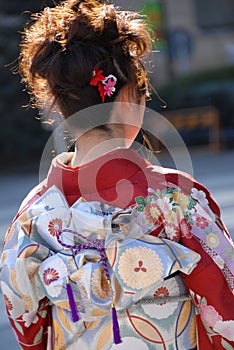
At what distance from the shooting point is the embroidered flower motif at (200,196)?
2182 mm

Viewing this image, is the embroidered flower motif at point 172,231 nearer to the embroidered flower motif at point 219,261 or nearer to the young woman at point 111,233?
the young woman at point 111,233

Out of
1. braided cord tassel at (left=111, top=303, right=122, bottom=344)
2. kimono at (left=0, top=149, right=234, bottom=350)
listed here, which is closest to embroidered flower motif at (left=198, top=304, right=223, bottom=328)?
kimono at (left=0, top=149, right=234, bottom=350)

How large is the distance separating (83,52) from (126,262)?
1.88 feet

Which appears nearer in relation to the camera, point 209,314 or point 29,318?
point 209,314

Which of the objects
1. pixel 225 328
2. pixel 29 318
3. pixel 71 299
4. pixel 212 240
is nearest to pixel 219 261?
pixel 212 240

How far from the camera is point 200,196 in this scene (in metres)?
2.20

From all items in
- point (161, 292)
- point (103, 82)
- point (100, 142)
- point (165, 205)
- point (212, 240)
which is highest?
point (103, 82)

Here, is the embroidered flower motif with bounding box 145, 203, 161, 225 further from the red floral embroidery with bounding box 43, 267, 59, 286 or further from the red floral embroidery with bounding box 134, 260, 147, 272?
the red floral embroidery with bounding box 43, 267, 59, 286

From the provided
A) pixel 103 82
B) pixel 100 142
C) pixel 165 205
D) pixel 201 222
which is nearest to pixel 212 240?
pixel 201 222

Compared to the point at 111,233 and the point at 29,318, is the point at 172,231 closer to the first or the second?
the point at 111,233

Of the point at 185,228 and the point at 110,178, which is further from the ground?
the point at 110,178

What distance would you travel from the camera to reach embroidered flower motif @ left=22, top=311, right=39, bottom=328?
2.23m

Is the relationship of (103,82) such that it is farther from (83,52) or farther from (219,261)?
(219,261)

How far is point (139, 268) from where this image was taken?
2.12m
